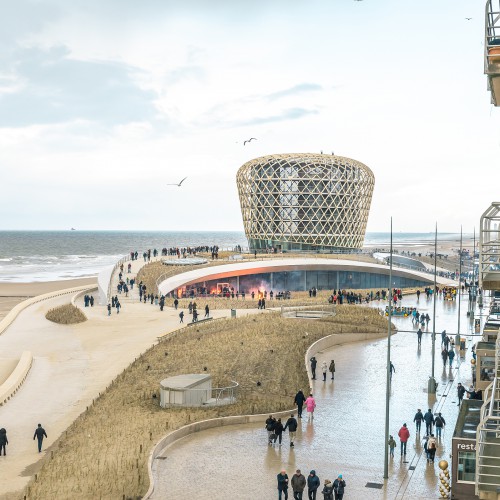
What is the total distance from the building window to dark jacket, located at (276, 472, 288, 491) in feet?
13.4

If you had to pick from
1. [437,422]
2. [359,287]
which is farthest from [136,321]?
[359,287]

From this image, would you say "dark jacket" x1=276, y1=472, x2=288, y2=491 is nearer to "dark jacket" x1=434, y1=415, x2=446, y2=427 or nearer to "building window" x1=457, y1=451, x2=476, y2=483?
"building window" x1=457, y1=451, x2=476, y2=483

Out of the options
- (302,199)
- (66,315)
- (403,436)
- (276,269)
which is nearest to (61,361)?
(66,315)

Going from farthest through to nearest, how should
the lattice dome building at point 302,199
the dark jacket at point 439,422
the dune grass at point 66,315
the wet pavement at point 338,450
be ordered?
the lattice dome building at point 302,199 < the dune grass at point 66,315 < the dark jacket at point 439,422 < the wet pavement at point 338,450

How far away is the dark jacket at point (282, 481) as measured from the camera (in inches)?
667

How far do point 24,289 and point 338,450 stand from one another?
70.3 m

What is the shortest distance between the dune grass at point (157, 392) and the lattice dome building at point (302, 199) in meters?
46.9

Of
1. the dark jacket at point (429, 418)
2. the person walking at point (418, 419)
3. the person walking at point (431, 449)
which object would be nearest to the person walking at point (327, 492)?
the person walking at point (431, 449)

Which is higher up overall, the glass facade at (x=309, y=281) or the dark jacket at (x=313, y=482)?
the glass facade at (x=309, y=281)

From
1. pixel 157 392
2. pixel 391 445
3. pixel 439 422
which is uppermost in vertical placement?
pixel 439 422

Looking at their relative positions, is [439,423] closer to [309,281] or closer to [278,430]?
[278,430]

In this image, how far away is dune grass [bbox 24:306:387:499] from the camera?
18.4 meters

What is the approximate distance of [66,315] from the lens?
44.9 meters

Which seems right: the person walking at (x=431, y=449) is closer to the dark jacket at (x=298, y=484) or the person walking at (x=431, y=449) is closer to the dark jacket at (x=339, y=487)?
the dark jacket at (x=339, y=487)
